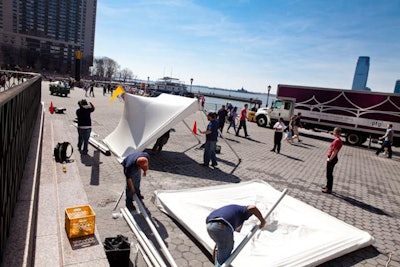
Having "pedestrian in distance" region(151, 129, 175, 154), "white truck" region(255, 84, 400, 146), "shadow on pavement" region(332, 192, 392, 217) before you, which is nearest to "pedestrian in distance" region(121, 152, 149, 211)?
"pedestrian in distance" region(151, 129, 175, 154)

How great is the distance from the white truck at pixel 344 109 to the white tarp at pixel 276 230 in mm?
15708

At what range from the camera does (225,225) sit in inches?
141

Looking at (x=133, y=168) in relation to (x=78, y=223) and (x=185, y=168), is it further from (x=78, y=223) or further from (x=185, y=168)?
(x=185, y=168)

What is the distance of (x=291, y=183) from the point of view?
9211 millimetres

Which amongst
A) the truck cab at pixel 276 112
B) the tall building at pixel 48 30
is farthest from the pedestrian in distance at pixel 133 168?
the tall building at pixel 48 30

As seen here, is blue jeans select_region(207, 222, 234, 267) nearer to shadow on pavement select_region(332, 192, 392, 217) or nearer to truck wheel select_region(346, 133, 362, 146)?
shadow on pavement select_region(332, 192, 392, 217)

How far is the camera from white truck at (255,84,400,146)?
18500 mm

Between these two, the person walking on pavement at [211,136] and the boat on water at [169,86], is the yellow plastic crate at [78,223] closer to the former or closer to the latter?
the person walking on pavement at [211,136]

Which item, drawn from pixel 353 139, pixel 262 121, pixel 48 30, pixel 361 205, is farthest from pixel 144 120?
pixel 48 30

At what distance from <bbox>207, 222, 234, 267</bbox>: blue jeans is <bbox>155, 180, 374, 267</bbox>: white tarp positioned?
0.50 metres

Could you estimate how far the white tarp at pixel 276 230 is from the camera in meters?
4.53

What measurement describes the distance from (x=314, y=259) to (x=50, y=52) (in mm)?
153726

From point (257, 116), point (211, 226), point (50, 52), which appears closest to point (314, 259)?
point (211, 226)

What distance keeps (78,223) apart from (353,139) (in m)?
20.7
